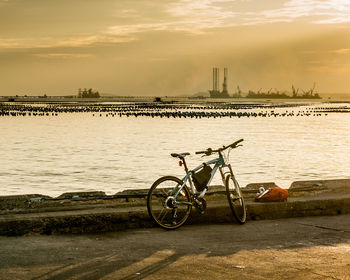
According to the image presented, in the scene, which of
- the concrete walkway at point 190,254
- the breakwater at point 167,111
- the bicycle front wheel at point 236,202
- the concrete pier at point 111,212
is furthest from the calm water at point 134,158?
the breakwater at point 167,111

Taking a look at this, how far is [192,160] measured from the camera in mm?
27594

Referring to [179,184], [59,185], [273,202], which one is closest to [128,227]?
[179,184]

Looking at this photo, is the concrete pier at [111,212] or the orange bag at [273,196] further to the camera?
the orange bag at [273,196]

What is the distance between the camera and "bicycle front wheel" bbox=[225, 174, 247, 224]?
8.47 meters

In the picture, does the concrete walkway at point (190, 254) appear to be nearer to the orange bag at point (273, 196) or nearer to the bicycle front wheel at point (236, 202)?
the bicycle front wheel at point (236, 202)

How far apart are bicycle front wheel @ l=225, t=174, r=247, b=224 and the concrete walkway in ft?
0.45

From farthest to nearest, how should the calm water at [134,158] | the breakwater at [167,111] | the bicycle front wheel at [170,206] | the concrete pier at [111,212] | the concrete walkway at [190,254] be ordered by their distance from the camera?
the breakwater at [167,111], the calm water at [134,158], the bicycle front wheel at [170,206], the concrete pier at [111,212], the concrete walkway at [190,254]

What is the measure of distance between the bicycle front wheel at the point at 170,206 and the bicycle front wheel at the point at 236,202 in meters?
0.64

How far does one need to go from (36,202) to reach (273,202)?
407 centimetres

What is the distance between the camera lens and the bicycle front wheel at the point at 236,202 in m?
8.47

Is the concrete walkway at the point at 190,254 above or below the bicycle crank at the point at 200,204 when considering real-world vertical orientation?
below

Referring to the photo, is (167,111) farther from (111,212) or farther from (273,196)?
(111,212)

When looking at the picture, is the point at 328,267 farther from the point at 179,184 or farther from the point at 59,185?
the point at 59,185

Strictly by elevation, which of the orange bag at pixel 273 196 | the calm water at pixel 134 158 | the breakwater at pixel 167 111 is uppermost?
the breakwater at pixel 167 111
